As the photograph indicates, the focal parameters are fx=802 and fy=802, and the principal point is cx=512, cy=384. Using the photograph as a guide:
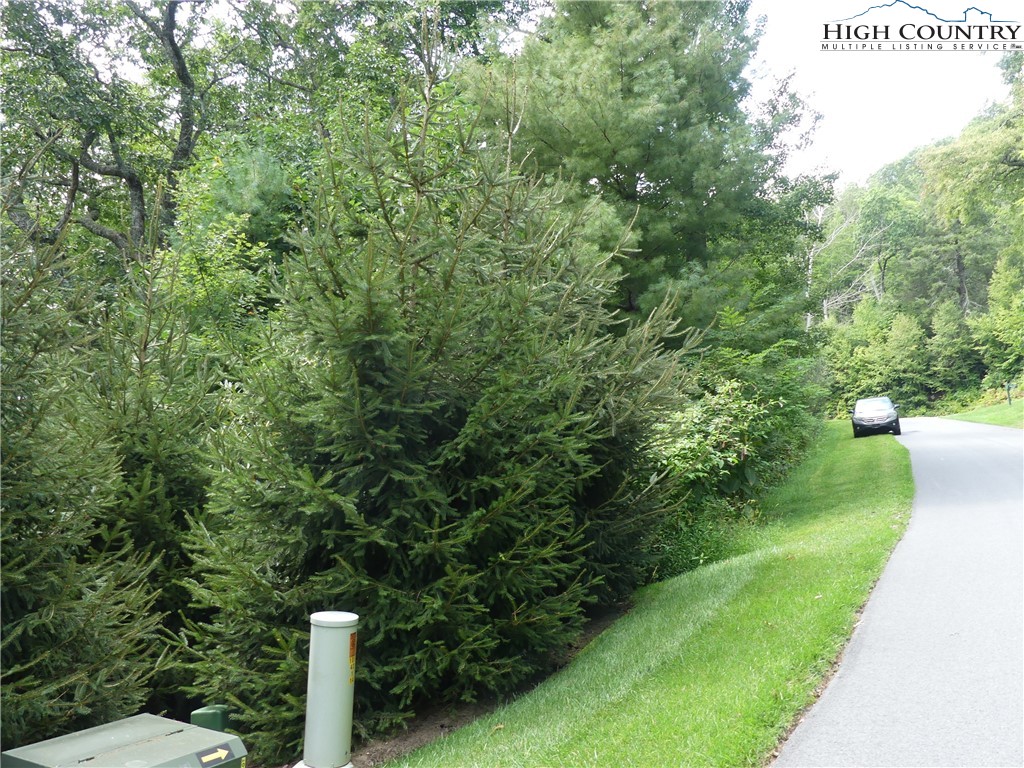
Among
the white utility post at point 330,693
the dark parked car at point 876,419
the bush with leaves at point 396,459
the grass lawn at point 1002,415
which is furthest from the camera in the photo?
the grass lawn at point 1002,415

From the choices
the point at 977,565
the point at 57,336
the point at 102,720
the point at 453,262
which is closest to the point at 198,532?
the point at 102,720

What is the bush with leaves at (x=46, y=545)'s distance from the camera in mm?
4324

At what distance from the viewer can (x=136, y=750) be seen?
3.47 meters

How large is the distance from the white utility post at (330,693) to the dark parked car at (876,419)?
26.9 metres

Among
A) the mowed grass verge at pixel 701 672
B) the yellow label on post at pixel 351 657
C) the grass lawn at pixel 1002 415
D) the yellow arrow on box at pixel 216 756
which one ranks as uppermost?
the grass lawn at pixel 1002 415

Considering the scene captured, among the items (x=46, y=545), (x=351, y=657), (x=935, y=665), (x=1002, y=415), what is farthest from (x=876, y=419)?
(x=46, y=545)

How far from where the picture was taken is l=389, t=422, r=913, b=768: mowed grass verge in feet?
15.2

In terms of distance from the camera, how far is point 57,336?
4605mm

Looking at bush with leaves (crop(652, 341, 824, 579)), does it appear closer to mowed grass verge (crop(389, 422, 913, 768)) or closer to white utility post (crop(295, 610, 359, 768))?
mowed grass verge (crop(389, 422, 913, 768))

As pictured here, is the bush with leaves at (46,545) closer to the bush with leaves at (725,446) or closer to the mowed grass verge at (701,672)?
the mowed grass verge at (701,672)

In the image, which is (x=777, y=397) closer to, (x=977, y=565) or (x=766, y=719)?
(x=977, y=565)

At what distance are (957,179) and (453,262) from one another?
87.2ft

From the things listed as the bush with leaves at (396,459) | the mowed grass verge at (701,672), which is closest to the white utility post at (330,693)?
the mowed grass verge at (701,672)

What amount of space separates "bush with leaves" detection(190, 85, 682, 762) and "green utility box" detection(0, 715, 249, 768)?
1.90 meters
